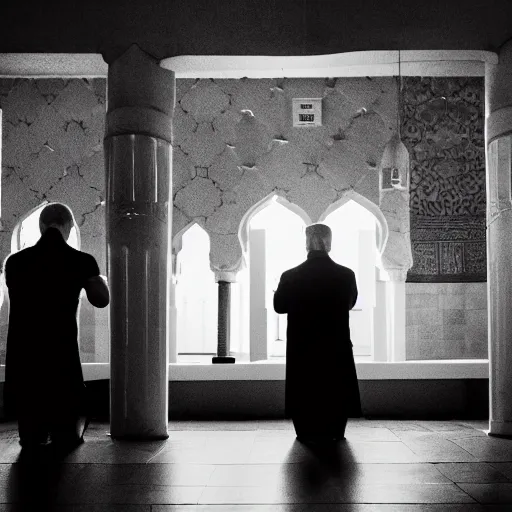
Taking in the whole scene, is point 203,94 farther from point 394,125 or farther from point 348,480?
point 348,480

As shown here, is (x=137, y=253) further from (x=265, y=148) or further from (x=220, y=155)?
(x=265, y=148)

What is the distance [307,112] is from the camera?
6.64m

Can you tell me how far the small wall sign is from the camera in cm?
662

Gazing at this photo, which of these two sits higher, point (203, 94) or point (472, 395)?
point (203, 94)

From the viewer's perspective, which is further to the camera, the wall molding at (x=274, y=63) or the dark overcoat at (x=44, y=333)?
the wall molding at (x=274, y=63)

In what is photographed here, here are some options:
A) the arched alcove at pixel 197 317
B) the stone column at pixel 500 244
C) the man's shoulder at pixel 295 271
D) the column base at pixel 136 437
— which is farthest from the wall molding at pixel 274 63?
the arched alcove at pixel 197 317

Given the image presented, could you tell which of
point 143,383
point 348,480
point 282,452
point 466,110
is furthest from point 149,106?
point 466,110

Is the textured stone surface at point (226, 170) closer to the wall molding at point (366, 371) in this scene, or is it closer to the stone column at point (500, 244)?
the wall molding at point (366, 371)

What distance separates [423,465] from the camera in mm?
3641

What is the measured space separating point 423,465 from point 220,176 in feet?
11.4

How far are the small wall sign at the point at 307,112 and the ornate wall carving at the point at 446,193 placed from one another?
2.24 feet

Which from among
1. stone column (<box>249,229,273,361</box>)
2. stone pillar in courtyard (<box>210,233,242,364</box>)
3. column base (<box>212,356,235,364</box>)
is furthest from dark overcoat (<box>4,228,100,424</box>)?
stone column (<box>249,229,273,361</box>)

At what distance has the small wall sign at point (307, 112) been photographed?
6.62m

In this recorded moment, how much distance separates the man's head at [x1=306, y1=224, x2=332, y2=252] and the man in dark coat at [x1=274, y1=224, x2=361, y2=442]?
89 millimetres
